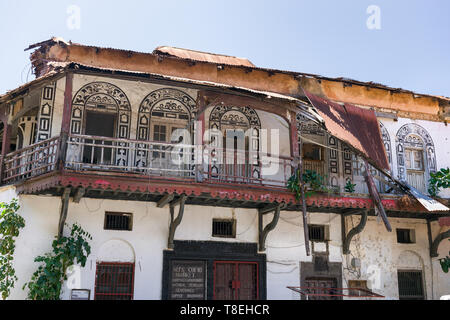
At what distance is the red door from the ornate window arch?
19.5 feet

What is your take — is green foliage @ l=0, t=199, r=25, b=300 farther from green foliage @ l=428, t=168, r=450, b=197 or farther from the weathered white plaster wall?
green foliage @ l=428, t=168, r=450, b=197

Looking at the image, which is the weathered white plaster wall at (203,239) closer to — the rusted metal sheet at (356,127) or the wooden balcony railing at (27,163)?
the wooden balcony railing at (27,163)

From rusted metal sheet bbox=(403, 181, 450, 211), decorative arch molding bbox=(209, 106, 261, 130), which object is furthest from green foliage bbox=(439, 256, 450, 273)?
decorative arch molding bbox=(209, 106, 261, 130)

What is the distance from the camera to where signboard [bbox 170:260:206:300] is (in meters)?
12.8

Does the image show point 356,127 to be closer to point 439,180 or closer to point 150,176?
point 439,180

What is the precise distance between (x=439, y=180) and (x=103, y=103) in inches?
371

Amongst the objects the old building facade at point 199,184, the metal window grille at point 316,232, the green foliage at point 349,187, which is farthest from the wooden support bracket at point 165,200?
the green foliage at point 349,187

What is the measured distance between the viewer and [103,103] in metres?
13.4

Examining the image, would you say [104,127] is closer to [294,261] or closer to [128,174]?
[128,174]

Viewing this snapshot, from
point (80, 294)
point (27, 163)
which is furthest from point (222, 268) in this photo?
point (27, 163)

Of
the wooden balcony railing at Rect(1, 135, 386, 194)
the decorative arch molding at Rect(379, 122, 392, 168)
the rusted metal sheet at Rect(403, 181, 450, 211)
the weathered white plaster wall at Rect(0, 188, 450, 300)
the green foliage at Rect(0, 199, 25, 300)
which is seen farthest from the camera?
the decorative arch molding at Rect(379, 122, 392, 168)
